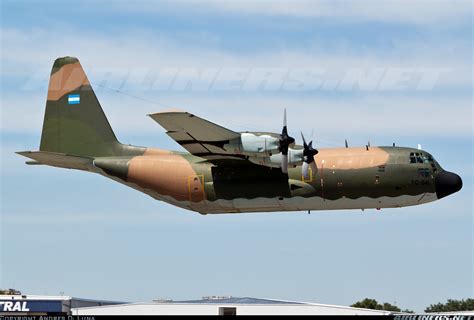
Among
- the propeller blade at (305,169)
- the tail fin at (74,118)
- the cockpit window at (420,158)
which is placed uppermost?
the tail fin at (74,118)

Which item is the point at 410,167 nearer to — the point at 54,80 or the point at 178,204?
the point at 178,204

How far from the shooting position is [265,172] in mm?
53812

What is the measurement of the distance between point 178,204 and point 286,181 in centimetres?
660

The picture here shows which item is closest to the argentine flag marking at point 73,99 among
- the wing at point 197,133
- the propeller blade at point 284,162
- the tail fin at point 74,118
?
the tail fin at point 74,118

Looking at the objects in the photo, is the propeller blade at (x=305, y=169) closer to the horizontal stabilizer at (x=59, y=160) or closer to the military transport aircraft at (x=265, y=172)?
the military transport aircraft at (x=265, y=172)

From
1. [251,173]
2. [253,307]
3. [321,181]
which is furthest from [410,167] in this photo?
[253,307]

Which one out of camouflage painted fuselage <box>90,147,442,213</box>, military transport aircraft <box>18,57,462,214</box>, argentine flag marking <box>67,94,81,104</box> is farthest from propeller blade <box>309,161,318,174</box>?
argentine flag marking <box>67,94,81,104</box>

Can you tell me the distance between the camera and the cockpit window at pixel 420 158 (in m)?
53.0

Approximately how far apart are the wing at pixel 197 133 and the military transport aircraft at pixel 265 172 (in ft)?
0.17

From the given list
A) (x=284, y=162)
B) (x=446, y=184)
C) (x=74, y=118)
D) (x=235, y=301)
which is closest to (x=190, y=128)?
(x=284, y=162)

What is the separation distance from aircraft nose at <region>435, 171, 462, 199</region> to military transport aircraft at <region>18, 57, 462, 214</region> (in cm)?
5

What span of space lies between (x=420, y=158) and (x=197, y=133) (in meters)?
12.3

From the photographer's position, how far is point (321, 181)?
5275cm

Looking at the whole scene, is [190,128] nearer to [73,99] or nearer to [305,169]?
[305,169]
